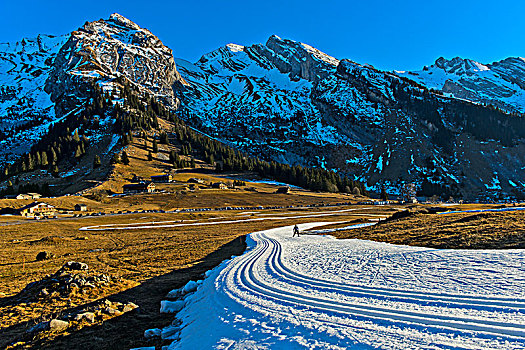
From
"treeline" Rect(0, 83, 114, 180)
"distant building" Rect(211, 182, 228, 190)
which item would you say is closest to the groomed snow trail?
"distant building" Rect(211, 182, 228, 190)

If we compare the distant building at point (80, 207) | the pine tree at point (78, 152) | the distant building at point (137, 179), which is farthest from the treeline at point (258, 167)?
the distant building at point (80, 207)

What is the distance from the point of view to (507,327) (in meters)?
6.68

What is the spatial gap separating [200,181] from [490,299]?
127674 mm

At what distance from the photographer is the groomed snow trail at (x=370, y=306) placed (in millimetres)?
6809

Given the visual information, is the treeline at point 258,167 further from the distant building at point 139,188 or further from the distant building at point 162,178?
the distant building at point 139,188

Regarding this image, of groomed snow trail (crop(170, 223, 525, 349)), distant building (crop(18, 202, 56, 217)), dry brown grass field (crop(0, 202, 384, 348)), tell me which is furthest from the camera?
distant building (crop(18, 202, 56, 217))

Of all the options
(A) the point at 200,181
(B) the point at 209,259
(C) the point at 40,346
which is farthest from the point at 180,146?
(C) the point at 40,346

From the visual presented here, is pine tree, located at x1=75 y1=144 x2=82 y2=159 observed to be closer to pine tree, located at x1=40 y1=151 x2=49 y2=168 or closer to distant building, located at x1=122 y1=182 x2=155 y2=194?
pine tree, located at x1=40 y1=151 x2=49 y2=168

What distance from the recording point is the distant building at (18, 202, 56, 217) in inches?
2691

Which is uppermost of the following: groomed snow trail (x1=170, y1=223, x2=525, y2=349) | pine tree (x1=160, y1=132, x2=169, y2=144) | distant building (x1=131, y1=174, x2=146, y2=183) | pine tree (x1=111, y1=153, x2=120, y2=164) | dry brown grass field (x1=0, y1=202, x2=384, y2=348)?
pine tree (x1=160, y1=132, x2=169, y2=144)

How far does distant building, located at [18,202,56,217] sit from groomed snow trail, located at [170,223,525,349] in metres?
75.8

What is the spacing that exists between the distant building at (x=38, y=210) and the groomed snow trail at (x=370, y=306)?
75768 mm

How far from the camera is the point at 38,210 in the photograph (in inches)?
2781

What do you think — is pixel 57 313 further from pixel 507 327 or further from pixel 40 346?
pixel 507 327
